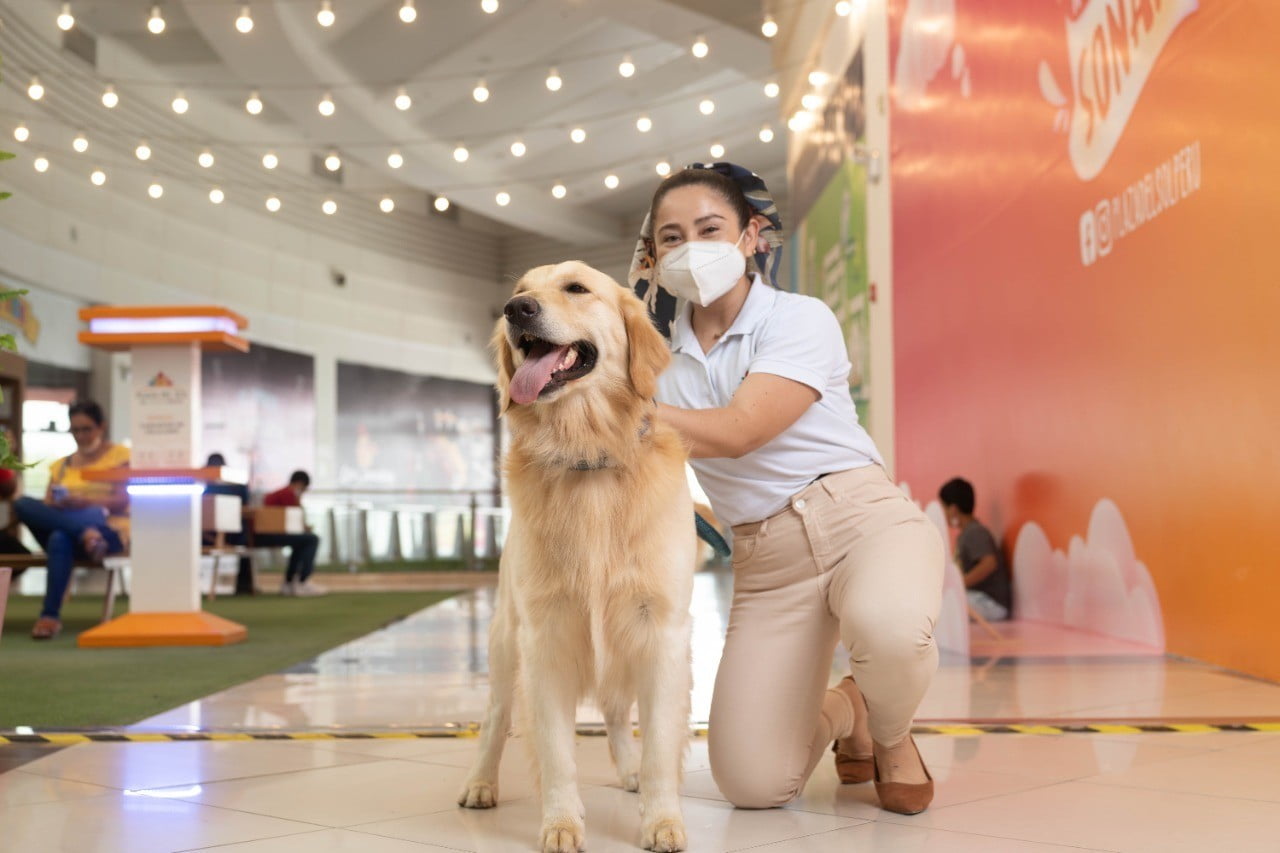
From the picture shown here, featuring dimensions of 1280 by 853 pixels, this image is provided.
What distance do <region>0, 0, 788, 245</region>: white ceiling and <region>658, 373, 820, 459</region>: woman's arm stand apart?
28.2 ft

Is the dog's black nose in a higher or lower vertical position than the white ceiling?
lower

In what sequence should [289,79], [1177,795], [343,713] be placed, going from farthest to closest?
[289,79], [343,713], [1177,795]

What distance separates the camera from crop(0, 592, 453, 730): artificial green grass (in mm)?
4133

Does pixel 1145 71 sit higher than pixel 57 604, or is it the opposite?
pixel 1145 71

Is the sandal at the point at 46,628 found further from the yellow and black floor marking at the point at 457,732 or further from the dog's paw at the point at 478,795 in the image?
the dog's paw at the point at 478,795

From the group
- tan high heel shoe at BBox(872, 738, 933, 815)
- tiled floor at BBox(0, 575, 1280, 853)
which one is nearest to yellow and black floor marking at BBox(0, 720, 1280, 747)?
tiled floor at BBox(0, 575, 1280, 853)

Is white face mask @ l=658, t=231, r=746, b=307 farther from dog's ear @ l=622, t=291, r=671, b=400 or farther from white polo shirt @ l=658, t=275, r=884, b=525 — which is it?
dog's ear @ l=622, t=291, r=671, b=400

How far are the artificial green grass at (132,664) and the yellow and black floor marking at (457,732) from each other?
0.29 metres

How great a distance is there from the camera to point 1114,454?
5426 millimetres

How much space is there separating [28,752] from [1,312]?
9.39 m

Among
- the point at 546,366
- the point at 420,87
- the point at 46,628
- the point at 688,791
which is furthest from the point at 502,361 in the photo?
the point at 420,87

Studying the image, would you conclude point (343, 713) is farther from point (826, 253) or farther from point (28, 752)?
point (826, 253)

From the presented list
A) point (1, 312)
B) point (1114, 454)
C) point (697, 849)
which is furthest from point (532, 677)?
point (1, 312)

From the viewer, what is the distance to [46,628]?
6.80 meters
